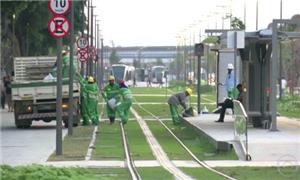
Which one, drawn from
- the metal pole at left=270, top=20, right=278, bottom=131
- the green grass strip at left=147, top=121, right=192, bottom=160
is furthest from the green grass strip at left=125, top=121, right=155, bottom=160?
the metal pole at left=270, top=20, right=278, bottom=131

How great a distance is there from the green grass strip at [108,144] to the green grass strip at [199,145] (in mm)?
1946

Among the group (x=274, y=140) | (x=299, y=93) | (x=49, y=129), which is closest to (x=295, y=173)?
(x=274, y=140)

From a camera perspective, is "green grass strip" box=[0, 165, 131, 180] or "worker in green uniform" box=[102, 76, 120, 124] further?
"worker in green uniform" box=[102, 76, 120, 124]

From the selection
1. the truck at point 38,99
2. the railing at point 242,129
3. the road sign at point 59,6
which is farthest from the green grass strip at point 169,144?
the road sign at point 59,6

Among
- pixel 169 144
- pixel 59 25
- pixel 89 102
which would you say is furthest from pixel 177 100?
pixel 59 25

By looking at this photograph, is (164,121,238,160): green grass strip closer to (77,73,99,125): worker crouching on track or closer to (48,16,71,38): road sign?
(77,73,99,125): worker crouching on track

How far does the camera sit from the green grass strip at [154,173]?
1620cm

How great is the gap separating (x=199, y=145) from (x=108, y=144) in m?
2.60

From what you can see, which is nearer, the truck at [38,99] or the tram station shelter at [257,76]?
the tram station shelter at [257,76]

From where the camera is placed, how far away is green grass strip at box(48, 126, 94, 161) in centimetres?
2086

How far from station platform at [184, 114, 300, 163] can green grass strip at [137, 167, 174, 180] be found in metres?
3.27

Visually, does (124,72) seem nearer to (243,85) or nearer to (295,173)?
(243,85)

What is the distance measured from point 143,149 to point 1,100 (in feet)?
94.2

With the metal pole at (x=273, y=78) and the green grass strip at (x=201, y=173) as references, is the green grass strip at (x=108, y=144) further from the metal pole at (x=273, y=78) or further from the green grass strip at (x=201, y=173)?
the metal pole at (x=273, y=78)
